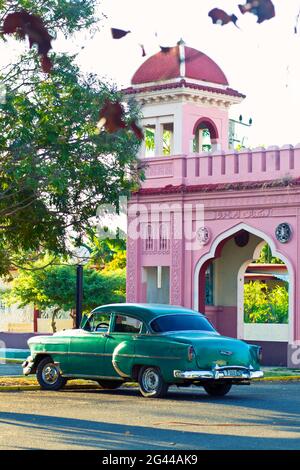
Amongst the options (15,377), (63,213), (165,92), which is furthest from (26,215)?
(165,92)

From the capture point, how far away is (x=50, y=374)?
20.8 meters

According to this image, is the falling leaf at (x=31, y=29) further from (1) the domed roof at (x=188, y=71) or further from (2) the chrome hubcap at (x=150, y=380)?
Result: (1) the domed roof at (x=188, y=71)

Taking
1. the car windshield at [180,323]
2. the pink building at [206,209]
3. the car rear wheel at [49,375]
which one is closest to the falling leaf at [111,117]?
the car windshield at [180,323]

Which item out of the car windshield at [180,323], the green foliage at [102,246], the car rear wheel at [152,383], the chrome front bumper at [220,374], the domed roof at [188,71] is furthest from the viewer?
the domed roof at [188,71]

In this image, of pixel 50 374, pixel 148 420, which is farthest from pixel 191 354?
pixel 50 374

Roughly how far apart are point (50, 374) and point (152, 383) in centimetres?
277

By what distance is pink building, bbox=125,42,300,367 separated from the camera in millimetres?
31375

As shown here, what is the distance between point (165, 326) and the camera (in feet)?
63.5

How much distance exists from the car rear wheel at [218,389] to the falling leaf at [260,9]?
15.1m

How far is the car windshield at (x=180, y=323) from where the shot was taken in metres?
19.3

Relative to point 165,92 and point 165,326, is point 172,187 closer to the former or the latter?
point 165,92

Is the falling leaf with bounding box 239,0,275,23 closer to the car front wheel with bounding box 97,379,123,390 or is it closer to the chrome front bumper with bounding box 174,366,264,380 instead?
the chrome front bumper with bounding box 174,366,264,380

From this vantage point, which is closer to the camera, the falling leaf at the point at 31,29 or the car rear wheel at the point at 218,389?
the falling leaf at the point at 31,29
